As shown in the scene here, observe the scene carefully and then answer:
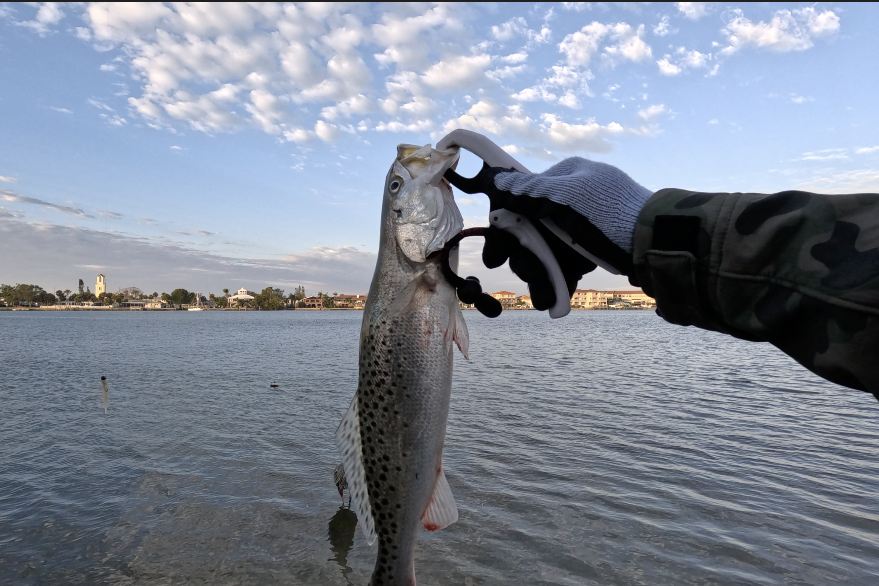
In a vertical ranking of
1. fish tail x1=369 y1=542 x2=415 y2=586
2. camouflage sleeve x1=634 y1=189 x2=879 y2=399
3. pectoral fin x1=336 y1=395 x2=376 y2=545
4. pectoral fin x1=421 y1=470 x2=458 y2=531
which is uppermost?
camouflage sleeve x1=634 y1=189 x2=879 y2=399

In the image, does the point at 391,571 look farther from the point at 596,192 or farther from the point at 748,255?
the point at 748,255

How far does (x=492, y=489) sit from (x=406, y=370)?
8515 mm

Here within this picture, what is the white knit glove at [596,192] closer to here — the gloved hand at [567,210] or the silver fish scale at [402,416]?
the gloved hand at [567,210]

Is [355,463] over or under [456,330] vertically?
under

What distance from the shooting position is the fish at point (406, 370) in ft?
10.2

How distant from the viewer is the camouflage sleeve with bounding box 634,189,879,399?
168cm

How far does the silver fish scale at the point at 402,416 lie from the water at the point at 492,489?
4853 millimetres

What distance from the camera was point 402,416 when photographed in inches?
125

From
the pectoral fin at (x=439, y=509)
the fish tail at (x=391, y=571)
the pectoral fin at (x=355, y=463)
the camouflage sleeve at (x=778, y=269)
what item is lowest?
the fish tail at (x=391, y=571)

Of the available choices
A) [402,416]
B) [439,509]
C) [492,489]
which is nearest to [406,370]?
[402,416]


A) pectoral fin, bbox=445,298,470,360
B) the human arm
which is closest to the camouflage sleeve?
the human arm

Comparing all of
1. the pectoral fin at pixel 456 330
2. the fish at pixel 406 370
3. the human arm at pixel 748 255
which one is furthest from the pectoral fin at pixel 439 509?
the human arm at pixel 748 255

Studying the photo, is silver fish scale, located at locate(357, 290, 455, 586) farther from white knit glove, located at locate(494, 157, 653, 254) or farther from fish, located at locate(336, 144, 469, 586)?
white knit glove, located at locate(494, 157, 653, 254)

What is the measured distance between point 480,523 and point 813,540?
5.53 meters
